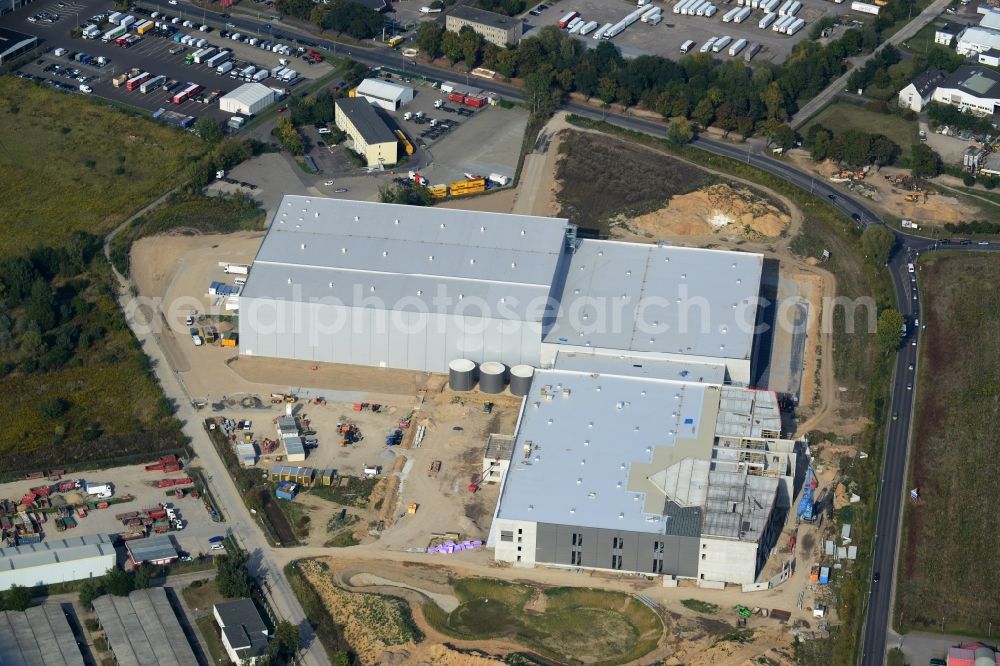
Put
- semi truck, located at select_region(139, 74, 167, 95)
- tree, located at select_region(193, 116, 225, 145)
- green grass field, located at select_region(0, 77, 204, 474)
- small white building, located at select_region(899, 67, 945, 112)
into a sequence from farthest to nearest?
1. semi truck, located at select_region(139, 74, 167, 95)
2. small white building, located at select_region(899, 67, 945, 112)
3. tree, located at select_region(193, 116, 225, 145)
4. green grass field, located at select_region(0, 77, 204, 474)

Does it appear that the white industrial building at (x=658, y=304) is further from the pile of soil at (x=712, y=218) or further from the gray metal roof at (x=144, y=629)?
the gray metal roof at (x=144, y=629)

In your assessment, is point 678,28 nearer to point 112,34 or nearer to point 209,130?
point 209,130

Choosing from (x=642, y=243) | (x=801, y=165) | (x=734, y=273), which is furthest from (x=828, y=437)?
(x=801, y=165)

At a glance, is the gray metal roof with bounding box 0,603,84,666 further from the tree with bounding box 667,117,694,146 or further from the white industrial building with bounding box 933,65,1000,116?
the white industrial building with bounding box 933,65,1000,116

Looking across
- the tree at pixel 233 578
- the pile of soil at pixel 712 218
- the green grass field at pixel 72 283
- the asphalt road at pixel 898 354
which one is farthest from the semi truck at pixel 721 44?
the tree at pixel 233 578

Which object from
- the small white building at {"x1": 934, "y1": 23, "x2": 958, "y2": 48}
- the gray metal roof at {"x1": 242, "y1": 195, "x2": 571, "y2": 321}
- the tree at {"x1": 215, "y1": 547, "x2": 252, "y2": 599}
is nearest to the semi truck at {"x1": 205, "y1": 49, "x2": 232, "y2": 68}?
the gray metal roof at {"x1": 242, "y1": 195, "x2": 571, "y2": 321}

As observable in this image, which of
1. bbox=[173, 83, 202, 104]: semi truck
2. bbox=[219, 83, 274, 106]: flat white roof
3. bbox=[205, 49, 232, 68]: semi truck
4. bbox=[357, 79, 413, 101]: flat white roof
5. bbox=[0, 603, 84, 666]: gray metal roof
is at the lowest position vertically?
bbox=[0, 603, 84, 666]: gray metal roof

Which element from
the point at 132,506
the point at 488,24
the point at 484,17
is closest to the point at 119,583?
the point at 132,506
